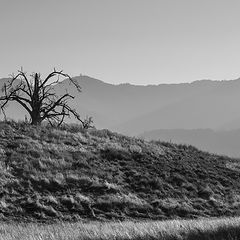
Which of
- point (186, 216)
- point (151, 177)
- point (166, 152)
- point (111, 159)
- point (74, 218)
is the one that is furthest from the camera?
point (166, 152)

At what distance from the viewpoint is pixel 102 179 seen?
24.9 metres

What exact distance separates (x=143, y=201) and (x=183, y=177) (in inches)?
232

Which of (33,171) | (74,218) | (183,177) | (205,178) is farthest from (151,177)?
(74,218)

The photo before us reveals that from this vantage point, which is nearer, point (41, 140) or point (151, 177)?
point (151, 177)

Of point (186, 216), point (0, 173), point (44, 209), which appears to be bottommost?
point (186, 216)

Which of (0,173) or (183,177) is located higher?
(0,173)

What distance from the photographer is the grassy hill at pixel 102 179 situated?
20578mm

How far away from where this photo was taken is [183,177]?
28.3 m

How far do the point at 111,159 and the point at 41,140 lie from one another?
15.1 ft

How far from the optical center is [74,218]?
1930 cm

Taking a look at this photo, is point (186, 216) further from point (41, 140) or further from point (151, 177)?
point (41, 140)

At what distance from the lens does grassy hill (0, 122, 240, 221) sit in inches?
810

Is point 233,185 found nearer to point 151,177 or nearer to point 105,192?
point 151,177

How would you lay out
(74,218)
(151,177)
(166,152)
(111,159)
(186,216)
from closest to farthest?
1. (74,218)
2. (186,216)
3. (151,177)
4. (111,159)
5. (166,152)
